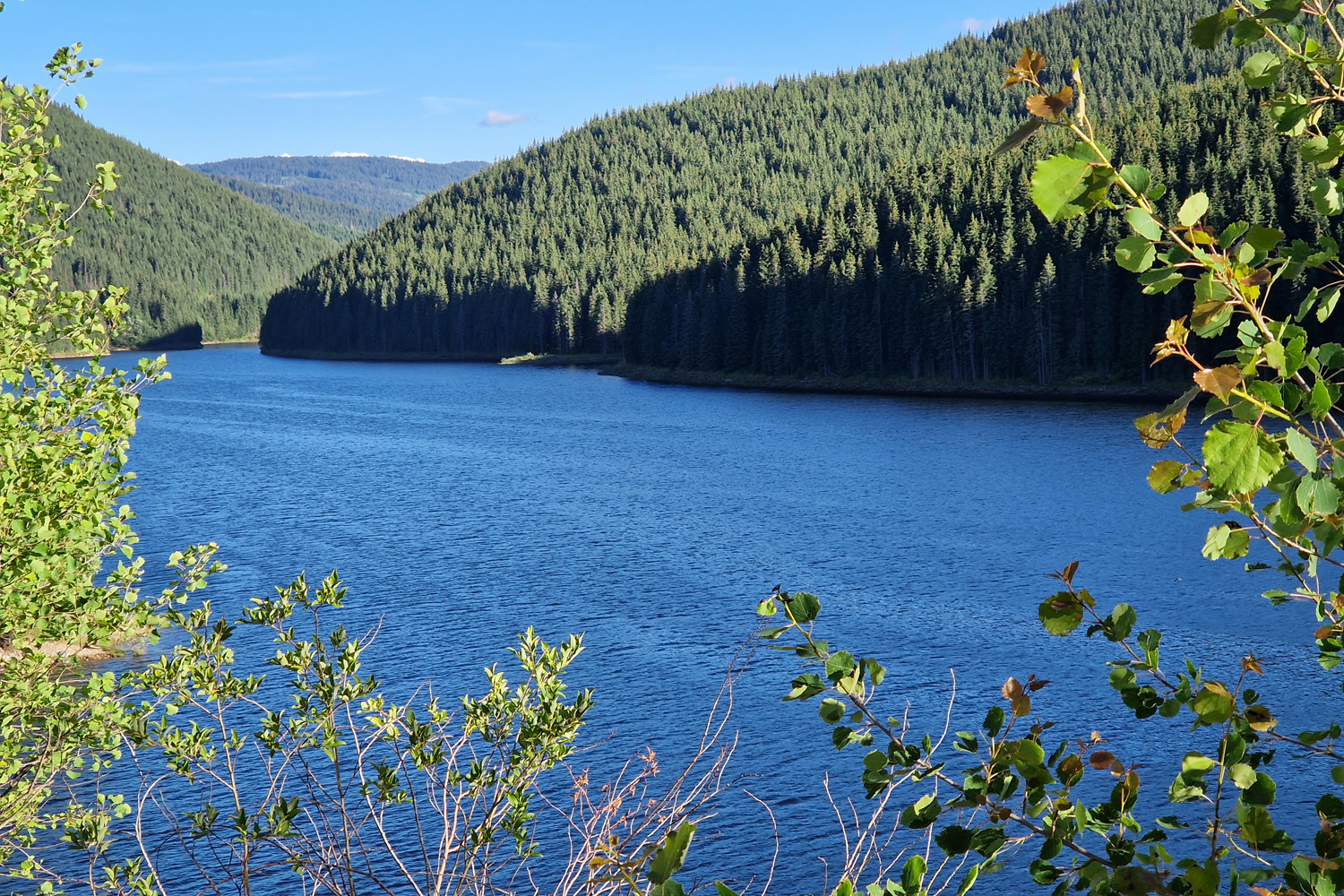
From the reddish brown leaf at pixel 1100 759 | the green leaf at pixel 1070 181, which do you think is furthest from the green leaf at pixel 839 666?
A: the green leaf at pixel 1070 181

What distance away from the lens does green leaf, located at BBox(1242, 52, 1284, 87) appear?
2594 millimetres

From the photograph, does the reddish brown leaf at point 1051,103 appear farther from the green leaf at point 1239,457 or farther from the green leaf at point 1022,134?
the green leaf at point 1239,457

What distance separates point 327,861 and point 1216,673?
25.0 metres

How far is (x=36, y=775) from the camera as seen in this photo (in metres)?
9.70

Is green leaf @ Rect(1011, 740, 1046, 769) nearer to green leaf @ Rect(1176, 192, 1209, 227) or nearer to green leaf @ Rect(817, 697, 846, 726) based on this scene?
green leaf @ Rect(817, 697, 846, 726)

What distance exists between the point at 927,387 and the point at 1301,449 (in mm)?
103572

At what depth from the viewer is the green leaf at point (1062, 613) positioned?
8.96 feet

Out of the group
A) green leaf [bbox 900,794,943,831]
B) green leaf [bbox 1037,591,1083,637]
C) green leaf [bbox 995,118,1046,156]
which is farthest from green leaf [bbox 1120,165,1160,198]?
green leaf [bbox 900,794,943,831]

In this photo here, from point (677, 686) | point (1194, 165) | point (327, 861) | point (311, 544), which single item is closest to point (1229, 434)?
point (327, 861)

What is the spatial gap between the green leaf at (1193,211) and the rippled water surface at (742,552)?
13.6 m

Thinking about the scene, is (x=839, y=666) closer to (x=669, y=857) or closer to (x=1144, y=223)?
(x=669, y=857)

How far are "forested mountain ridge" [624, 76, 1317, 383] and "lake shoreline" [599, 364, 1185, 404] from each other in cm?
200

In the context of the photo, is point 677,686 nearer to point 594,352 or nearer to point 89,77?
point 89,77

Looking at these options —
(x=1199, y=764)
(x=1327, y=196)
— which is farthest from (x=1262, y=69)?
(x=1199, y=764)
